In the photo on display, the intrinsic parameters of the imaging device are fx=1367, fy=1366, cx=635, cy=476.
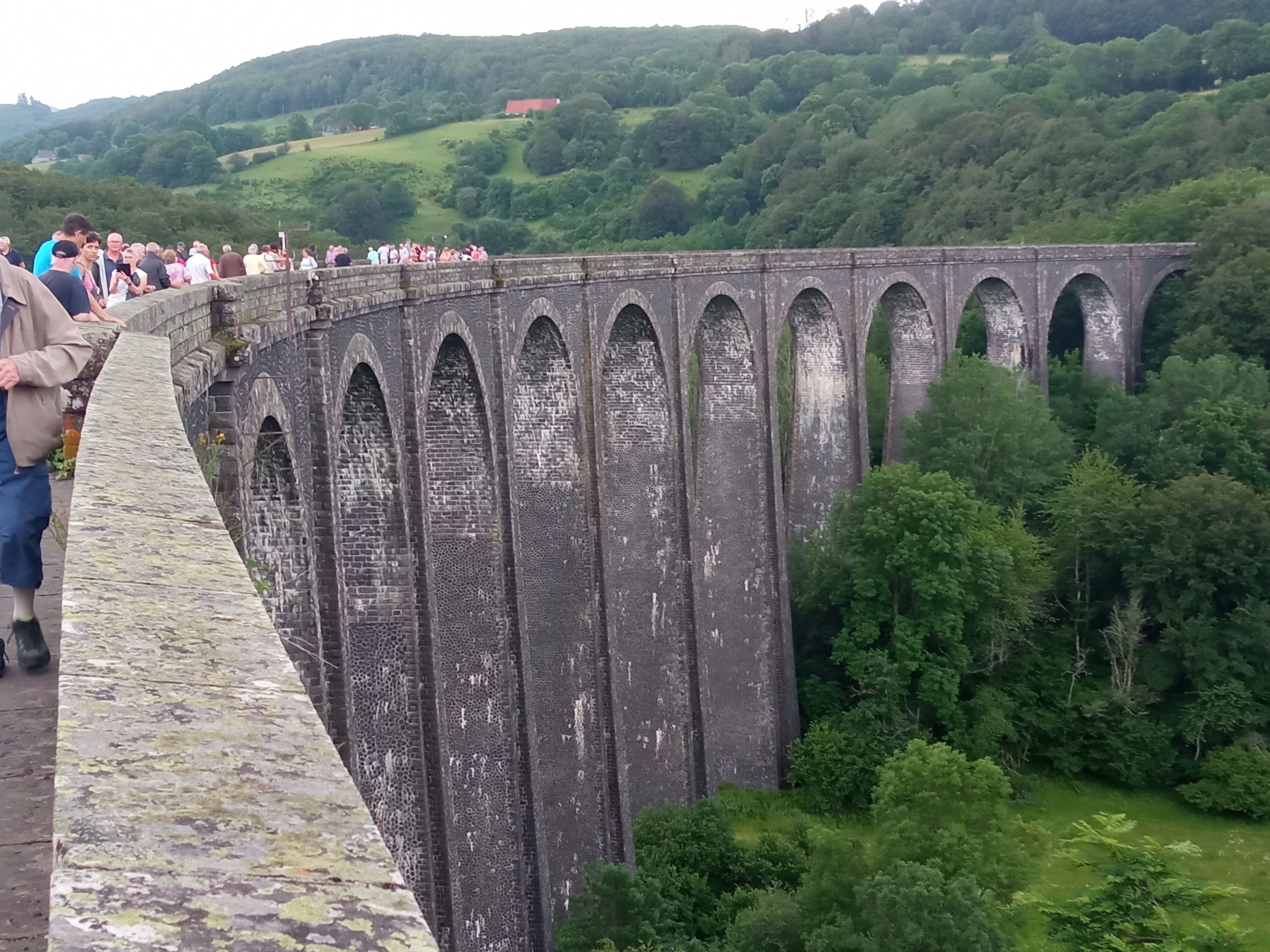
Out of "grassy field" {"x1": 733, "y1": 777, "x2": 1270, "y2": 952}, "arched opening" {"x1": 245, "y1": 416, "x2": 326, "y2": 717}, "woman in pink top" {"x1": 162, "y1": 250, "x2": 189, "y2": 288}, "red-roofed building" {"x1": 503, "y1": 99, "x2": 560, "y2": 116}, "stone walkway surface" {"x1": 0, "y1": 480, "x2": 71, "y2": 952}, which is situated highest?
"red-roofed building" {"x1": 503, "y1": 99, "x2": 560, "y2": 116}

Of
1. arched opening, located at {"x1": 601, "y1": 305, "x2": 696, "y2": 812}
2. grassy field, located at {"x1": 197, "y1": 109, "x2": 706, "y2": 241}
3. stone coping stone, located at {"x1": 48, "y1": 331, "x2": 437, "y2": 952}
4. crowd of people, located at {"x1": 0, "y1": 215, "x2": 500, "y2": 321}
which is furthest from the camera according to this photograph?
grassy field, located at {"x1": 197, "y1": 109, "x2": 706, "y2": 241}

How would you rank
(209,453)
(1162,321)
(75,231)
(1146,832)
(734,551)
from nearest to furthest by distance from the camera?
(75,231) < (209,453) < (1146,832) < (734,551) < (1162,321)

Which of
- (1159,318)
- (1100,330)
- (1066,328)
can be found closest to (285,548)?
(1100,330)

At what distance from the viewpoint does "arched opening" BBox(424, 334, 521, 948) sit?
18.0 metres

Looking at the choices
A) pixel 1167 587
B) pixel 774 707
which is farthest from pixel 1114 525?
pixel 774 707

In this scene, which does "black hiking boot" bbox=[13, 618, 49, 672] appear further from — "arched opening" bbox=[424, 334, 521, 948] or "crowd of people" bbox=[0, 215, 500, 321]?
"arched opening" bbox=[424, 334, 521, 948]

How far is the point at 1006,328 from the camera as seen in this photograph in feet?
157

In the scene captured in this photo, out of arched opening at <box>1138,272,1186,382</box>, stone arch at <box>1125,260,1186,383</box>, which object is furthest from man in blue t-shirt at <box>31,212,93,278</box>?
stone arch at <box>1125,260,1186,383</box>

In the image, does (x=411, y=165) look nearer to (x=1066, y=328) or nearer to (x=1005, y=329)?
(x=1066, y=328)

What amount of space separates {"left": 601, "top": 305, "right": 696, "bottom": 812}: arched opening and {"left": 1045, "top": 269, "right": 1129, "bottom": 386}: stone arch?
28942 millimetres

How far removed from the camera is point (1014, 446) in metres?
37.7

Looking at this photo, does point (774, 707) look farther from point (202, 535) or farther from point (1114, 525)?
point (202, 535)

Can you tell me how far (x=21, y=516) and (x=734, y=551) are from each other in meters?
26.5

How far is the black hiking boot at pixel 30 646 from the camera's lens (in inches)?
195
